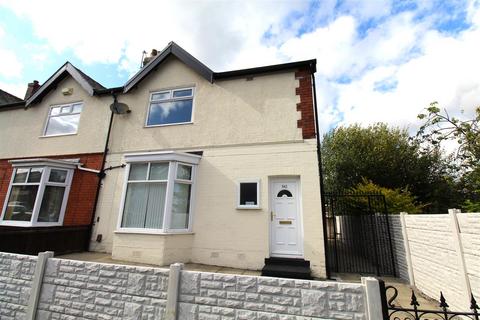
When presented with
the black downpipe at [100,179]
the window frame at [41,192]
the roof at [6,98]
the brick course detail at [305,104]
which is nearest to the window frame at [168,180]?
the black downpipe at [100,179]

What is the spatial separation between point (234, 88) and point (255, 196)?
3.95m

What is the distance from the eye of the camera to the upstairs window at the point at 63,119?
981 cm

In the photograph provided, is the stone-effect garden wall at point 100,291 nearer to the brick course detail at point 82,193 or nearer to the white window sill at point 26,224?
the brick course detail at point 82,193

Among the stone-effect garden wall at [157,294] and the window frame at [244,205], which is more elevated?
the window frame at [244,205]

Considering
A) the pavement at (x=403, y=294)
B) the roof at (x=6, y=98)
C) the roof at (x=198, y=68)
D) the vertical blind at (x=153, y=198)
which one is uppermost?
the roof at (x=6, y=98)

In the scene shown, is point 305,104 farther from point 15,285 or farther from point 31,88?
point 31,88

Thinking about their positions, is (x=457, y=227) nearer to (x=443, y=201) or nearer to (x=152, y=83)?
(x=152, y=83)

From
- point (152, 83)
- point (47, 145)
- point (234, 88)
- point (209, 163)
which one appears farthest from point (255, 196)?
point (47, 145)

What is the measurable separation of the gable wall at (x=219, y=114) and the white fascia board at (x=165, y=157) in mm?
639

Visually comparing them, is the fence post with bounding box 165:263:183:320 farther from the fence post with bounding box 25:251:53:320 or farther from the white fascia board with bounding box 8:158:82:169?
the white fascia board with bounding box 8:158:82:169

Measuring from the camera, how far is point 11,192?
28.4 ft

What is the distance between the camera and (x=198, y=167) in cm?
775

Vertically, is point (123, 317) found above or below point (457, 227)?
below

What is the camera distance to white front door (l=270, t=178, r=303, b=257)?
21.4 ft
